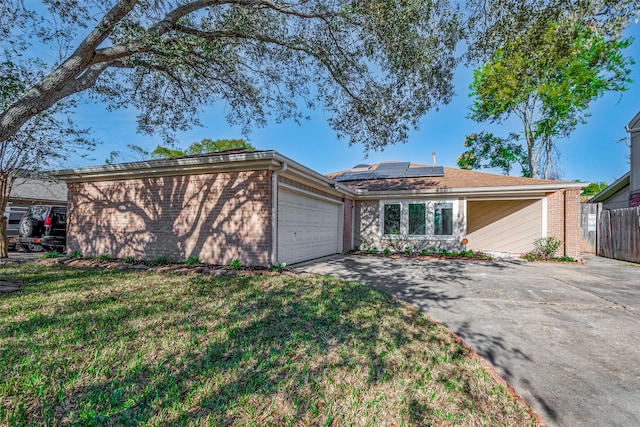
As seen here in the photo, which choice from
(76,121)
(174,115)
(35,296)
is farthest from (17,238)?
(35,296)

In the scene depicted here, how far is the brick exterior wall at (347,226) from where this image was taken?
39.0 ft

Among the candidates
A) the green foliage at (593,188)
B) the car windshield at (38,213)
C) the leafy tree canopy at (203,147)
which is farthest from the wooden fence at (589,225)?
the leafy tree canopy at (203,147)

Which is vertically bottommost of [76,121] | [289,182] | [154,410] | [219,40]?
[154,410]

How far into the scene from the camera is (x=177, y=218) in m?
7.74

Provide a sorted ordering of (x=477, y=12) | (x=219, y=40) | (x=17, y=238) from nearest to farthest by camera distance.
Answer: (x=477, y=12) < (x=219, y=40) < (x=17, y=238)

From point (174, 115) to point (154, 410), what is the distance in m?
8.75

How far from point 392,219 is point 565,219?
5.99 m

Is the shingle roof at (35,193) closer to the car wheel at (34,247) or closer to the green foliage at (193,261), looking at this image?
the car wheel at (34,247)

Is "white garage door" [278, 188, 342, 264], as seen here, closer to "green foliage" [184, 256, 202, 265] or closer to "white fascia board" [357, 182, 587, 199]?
"green foliage" [184, 256, 202, 265]

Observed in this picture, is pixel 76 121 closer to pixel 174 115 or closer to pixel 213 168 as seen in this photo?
pixel 174 115

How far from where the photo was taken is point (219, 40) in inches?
275

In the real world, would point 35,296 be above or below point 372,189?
below

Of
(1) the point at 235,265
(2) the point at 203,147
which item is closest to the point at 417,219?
(1) the point at 235,265

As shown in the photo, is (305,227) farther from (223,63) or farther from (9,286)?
(9,286)
